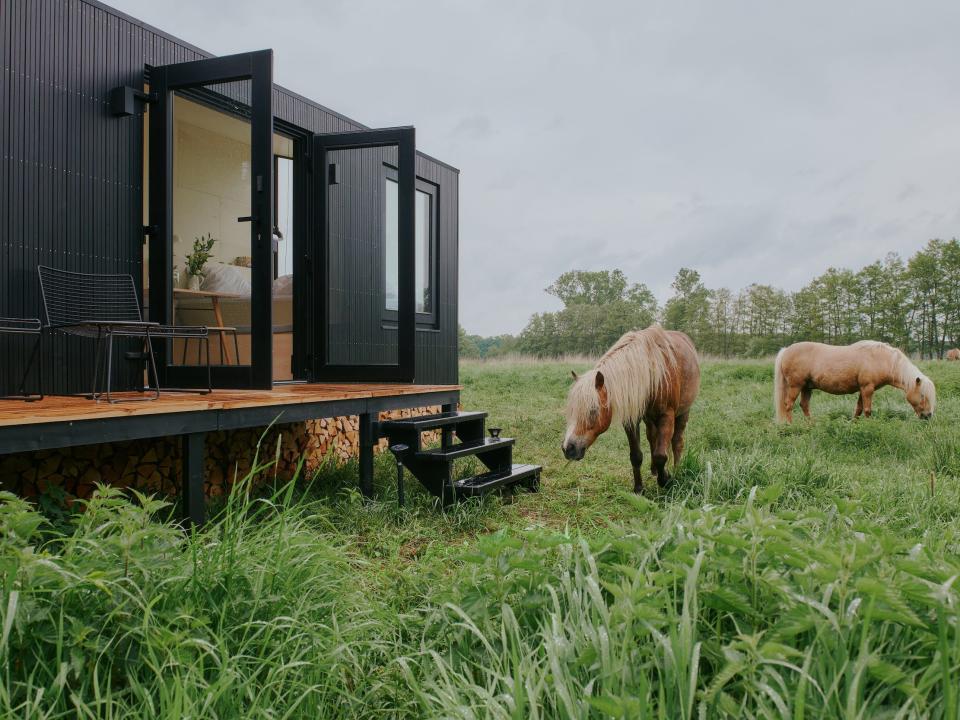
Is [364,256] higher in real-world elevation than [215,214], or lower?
lower

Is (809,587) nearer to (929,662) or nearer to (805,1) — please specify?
(929,662)

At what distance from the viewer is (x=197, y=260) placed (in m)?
5.89

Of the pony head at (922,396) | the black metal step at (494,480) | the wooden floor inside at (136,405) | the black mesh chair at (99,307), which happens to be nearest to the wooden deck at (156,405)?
the wooden floor inside at (136,405)

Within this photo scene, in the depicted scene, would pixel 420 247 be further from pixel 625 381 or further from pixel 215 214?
pixel 625 381

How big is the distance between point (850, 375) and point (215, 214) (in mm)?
7191

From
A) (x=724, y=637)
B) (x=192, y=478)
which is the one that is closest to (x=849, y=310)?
(x=192, y=478)

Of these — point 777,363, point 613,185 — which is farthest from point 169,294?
point 613,185

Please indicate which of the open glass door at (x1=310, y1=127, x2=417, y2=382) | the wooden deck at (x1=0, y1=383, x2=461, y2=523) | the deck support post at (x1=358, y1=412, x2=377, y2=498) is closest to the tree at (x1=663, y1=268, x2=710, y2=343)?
the open glass door at (x1=310, y1=127, x2=417, y2=382)

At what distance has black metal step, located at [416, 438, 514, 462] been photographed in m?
4.16

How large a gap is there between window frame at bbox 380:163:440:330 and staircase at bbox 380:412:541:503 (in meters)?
2.03

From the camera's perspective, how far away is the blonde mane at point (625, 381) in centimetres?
437

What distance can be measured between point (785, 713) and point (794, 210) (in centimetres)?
5729

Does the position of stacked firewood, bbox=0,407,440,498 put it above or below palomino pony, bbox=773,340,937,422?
below

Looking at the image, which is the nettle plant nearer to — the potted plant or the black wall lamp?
the potted plant
